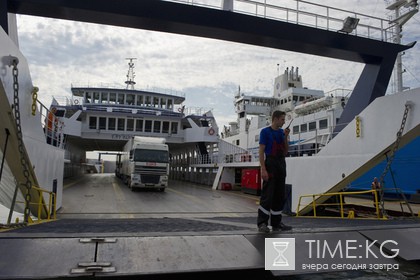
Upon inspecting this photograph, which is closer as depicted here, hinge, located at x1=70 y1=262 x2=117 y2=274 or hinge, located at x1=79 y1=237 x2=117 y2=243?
hinge, located at x1=70 y1=262 x2=117 y2=274

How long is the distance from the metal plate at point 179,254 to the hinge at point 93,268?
0.07m

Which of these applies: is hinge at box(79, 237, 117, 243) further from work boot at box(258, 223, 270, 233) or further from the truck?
the truck

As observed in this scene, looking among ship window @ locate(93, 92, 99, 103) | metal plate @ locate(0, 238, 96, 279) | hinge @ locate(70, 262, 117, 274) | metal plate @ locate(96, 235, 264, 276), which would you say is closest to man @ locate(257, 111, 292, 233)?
metal plate @ locate(96, 235, 264, 276)

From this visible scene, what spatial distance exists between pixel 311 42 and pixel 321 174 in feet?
14.8

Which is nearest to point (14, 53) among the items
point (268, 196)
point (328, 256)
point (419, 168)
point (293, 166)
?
point (268, 196)

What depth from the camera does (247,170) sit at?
21234mm

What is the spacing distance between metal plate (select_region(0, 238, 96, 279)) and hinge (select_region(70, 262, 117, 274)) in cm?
6

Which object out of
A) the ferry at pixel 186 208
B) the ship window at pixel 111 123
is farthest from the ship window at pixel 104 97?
the ferry at pixel 186 208

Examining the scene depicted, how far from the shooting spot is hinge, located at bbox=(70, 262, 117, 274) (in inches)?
111

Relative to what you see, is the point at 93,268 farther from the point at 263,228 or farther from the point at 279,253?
the point at 263,228

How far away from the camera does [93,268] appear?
2.87m

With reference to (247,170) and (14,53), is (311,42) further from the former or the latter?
(247,170)

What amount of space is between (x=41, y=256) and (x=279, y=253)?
7.81 feet

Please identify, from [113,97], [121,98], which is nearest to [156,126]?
[121,98]
